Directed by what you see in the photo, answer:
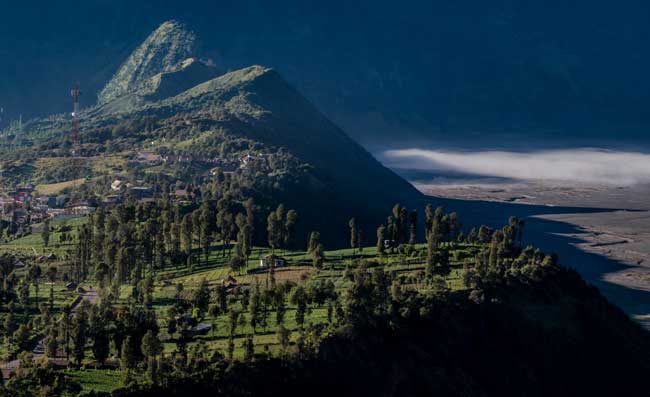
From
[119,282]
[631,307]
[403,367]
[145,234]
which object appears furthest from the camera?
[631,307]

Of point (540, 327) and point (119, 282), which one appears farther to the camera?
point (119, 282)

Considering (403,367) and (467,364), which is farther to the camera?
(467,364)

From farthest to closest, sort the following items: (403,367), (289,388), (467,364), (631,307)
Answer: (631,307) → (467,364) → (403,367) → (289,388)

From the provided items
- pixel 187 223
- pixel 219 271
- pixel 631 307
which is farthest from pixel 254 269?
pixel 631 307

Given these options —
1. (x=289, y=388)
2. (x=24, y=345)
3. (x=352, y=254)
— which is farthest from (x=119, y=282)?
(x=289, y=388)

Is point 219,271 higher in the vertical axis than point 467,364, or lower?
higher

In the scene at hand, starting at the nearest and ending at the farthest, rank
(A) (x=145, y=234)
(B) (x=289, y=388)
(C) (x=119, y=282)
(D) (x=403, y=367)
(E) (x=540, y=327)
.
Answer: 1. (B) (x=289, y=388)
2. (D) (x=403, y=367)
3. (E) (x=540, y=327)
4. (C) (x=119, y=282)
5. (A) (x=145, y=234)

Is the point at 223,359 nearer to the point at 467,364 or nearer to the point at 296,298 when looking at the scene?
the point at 296,298

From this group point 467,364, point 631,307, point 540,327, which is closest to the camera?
point 467,364

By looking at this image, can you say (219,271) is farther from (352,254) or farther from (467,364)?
(467,364)
